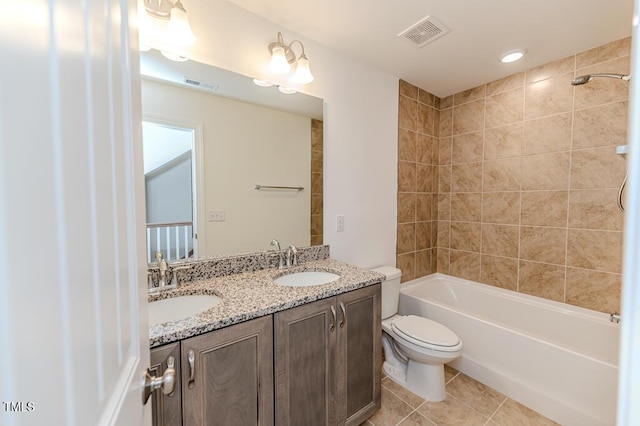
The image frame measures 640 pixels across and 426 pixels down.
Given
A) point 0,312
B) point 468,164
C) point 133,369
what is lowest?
point 133,369

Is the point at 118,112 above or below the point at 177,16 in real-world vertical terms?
below

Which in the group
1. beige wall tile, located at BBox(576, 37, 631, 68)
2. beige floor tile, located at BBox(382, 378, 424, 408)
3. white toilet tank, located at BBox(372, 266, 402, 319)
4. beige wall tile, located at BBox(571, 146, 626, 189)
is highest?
beige wall tile, located at BBox(576, 37, 631, 68)

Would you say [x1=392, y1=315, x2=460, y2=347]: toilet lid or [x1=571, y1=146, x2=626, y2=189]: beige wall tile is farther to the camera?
[x1=571, y1=146, x2=626, y2=189]: beige wall tile

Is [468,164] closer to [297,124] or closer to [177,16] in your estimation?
[297,124]

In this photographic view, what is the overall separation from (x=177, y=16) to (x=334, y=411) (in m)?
2.06

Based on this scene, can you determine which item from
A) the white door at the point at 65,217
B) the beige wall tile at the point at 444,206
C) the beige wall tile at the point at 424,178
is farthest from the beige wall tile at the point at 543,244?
the white door at the point at 65,217

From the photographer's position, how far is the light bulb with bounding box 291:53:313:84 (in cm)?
163

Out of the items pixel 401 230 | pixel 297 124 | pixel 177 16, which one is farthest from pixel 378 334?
pixel 177 16

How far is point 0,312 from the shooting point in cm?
21

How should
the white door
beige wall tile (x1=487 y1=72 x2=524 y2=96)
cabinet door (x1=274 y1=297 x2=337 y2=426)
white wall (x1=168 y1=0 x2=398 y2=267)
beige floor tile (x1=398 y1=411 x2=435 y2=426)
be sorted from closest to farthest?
the white door, cabinet door (x1=274 y1=297 x2=337 y2=426), white wall (x1=168 y1=0 x2=398 y2=267), beige floor tile (x1=398 y1=411 x2=435 y2=426), beige wall tile (x1=487 y1=72 x2=524 y2=96)

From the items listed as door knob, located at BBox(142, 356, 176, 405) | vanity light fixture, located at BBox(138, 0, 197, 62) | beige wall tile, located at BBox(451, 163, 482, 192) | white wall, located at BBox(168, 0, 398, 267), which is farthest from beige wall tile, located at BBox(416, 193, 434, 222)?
door knob, located at BBox(142, 356, 176, 405)

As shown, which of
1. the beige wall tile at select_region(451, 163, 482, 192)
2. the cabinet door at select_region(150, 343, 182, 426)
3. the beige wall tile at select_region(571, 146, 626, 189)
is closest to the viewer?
the cabinet door at select_region(150, 343, 182, 426)

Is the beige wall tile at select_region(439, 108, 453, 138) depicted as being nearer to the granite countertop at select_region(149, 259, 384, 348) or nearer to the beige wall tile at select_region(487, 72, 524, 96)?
the beige wall tile at select_region(487, 72, 524, 96)

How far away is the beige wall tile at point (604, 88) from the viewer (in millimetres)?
1740
